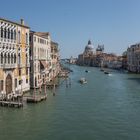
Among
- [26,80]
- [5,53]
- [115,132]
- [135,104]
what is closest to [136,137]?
[115,132]

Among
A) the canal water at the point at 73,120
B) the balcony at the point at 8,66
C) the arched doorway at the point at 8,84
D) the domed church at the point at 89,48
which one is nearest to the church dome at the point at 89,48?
the domed church at the point at 89,48

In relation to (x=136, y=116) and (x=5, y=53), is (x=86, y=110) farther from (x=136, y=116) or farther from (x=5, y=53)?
(x=5, y=53)

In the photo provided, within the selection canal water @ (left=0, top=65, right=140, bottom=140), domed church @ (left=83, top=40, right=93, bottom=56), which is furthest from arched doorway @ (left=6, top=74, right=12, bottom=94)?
domed church @ (left=83, top=40, right=93, bottom=56)

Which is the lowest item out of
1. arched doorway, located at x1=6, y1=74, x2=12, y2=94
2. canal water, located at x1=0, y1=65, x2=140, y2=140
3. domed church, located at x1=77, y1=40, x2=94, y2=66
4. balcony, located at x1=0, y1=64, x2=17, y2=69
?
canal water, located at x1=0, y1=65, x2=140, y2=140

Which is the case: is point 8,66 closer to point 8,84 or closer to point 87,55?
point 8,84

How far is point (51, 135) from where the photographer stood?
55.3 ft

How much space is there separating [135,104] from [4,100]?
1032 centimetres

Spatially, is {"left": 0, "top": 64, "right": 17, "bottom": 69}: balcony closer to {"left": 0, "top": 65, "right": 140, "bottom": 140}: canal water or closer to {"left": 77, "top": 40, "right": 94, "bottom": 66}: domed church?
{"left": 0, "top": 65, "right": 140, "bottom": 140}: canal water

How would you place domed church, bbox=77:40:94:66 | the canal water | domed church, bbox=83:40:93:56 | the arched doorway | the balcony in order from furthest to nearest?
1. domed church, bbox=83:40:93:56
2. domed church, bbox=77:40:94:66
3. the arched doorway
4. the balcony
5. the canal water

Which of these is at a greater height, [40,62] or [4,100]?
[40,62]

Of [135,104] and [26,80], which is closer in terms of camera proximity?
[135,104]

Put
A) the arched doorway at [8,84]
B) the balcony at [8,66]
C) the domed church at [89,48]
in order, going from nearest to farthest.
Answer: the balcony at [8,66] < the arched doorway at [8,84] < the domed church at [89,48]

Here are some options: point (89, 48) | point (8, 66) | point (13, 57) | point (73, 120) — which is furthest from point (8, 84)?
point (89, 48)

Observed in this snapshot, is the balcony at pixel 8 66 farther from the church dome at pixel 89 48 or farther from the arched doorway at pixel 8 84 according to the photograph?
the church dome at pixel 89 48
